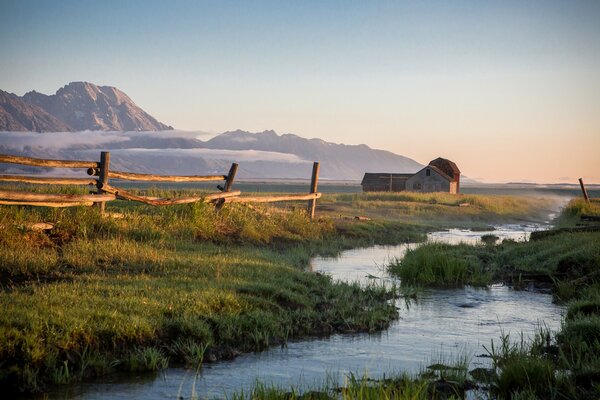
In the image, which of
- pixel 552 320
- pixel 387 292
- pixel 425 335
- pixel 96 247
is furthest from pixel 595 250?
pixel 96 247

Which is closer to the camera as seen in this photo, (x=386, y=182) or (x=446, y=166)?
(x=446, y=166)

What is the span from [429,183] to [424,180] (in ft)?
2.20

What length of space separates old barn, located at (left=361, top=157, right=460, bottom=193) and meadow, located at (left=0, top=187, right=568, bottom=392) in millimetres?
56182

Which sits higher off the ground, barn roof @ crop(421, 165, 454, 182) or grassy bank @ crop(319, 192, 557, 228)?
barn roof @ crop(421, 165, 454, 182)

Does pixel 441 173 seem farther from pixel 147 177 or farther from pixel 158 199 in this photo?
pixel 147 177

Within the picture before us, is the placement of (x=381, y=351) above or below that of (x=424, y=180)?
below

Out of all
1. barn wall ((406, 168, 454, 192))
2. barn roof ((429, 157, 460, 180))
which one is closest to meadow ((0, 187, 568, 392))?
barn wall ((406, 168, 454, 192))

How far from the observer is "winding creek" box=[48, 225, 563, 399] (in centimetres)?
692

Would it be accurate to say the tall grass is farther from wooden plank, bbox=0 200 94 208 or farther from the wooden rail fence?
the wooden rail fence

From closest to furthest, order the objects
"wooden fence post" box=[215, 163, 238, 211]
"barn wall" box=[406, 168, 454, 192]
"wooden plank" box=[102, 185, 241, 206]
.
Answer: "wooden plank" box=[102, 185, 241, 206]
"wooden fence post" box=[215, 163, 238, 211]
"barn wall" box=[406, 168, 454, 192]

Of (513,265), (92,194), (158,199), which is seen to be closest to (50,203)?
(92,194)

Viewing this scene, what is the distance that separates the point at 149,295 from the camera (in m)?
9.62

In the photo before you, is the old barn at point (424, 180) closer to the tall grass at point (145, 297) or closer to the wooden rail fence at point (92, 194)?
the wooden rail fence at point (92, 194)

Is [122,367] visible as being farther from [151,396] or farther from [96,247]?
[96,247]
